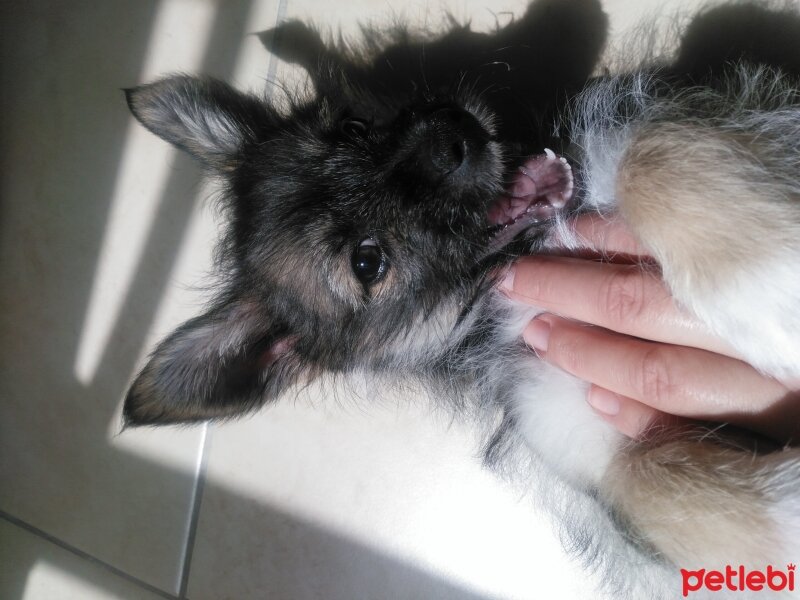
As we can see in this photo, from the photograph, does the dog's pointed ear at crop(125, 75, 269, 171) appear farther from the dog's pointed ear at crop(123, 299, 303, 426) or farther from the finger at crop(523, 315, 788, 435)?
the finger at crop(523, 315, 788, 435)

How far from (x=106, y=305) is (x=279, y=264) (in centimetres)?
119

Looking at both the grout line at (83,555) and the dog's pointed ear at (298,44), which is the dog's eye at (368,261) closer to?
the dog's pointed ear at (298,44)

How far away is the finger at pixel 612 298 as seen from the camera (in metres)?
1.32

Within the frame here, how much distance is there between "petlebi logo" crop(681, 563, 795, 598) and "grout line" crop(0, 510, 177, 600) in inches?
79.5

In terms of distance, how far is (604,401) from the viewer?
5.09 feet

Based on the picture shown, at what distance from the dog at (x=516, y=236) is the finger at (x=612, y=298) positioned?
0.35ft

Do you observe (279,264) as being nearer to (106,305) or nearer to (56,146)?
(106,305)

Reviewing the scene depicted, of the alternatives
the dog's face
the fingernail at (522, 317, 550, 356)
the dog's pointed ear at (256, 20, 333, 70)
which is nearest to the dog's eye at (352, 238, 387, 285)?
the dog's face

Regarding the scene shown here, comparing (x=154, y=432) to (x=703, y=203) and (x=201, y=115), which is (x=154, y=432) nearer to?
(x=201, y=115)

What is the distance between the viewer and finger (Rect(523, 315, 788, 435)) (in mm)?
1270

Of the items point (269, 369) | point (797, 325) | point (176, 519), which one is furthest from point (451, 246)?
point (176, 519)

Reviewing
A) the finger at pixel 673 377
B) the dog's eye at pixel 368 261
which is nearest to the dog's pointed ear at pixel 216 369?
the dog's eye at pixel 368 261

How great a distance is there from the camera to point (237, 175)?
5.69ft

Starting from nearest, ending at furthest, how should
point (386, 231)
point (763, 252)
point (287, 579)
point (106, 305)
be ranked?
point (763, 252) < point (386, 231) < point (287, 579) < point (106, 305)
